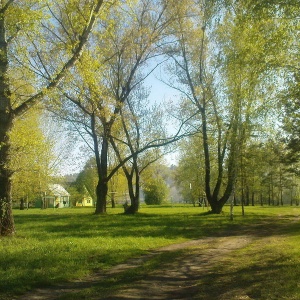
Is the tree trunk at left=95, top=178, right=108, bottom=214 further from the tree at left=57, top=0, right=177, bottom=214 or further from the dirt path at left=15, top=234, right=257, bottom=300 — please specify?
the dirt path at left=15, top=234, right=257, bottom=300

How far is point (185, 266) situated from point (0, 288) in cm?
486

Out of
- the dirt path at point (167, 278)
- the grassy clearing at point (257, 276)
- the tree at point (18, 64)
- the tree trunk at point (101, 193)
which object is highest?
the tree at point (18, 64)

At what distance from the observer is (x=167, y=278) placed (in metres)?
9.35

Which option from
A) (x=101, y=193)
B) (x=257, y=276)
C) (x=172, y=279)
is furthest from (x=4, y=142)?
(x=101, y=193)

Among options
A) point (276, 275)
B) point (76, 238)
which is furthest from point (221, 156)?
point (276, 275)

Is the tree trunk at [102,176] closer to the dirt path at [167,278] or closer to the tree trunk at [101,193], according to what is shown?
the tree trunk at [101,193]

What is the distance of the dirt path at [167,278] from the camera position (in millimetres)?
7840

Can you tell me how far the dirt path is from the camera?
784cm

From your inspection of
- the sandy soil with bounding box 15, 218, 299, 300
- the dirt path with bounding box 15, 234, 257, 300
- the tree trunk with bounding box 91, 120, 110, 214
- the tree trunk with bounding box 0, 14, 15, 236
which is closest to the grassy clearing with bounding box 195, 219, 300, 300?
the sandy soil with bounding box 15, 218, 299, 300

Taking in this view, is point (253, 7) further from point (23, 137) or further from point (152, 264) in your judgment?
point (23, 137)

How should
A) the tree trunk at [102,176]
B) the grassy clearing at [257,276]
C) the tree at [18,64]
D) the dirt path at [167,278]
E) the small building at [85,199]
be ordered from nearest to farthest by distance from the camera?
→ the grassy clearing at [257,276]
the dirt path at [167,278]
the tree at [18,64]
the tree trunk at [102,176]
the small building at [85,199]

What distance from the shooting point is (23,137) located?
16172mm

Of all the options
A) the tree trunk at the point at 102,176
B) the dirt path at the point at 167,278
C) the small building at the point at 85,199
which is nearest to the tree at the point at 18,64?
the dirt path at the point at 167,278

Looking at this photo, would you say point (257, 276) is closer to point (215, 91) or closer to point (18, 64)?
point (18, 64)
